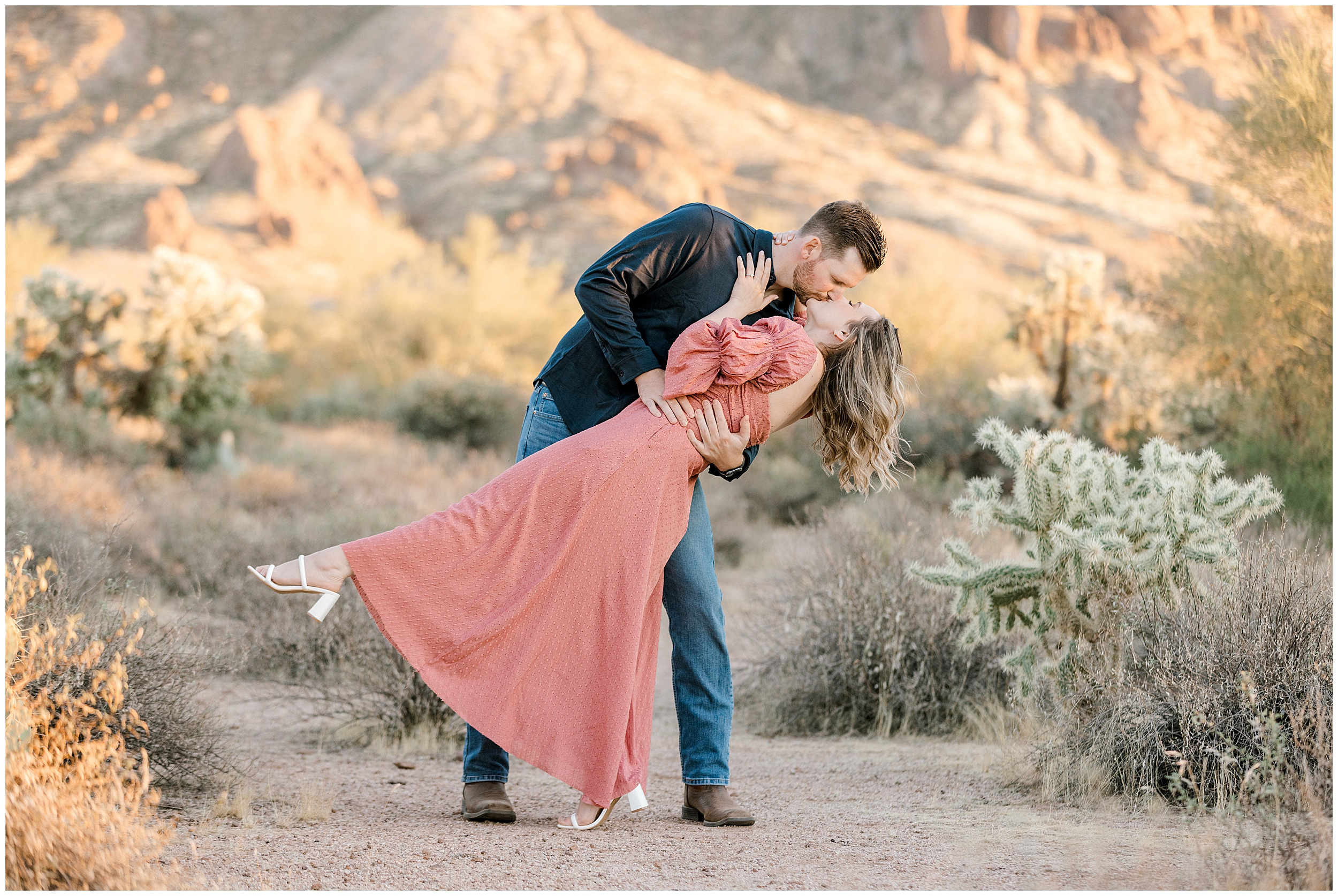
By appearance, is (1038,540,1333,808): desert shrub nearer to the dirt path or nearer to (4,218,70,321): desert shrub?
the dirt path

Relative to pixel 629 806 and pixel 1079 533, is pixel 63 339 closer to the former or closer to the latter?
pixel 629 806

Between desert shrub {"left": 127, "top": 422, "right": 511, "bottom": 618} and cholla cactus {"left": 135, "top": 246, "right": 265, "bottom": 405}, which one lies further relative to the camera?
cholla cactus {"left": 135, "top": 246, "right": 265, "bottom": 405}

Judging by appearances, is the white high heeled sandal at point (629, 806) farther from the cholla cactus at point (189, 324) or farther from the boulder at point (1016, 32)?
the boulder at point (1016, 32)

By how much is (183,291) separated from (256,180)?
90.9 ft

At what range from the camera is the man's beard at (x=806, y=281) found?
366 cm

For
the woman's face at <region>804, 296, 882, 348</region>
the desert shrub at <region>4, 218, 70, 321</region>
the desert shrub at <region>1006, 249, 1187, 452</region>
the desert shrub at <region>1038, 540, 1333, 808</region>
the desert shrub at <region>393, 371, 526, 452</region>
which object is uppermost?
the desert shrub at <region>4, 218, 70, 321</region>

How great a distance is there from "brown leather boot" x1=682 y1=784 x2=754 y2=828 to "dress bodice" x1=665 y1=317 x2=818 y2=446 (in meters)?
1.11

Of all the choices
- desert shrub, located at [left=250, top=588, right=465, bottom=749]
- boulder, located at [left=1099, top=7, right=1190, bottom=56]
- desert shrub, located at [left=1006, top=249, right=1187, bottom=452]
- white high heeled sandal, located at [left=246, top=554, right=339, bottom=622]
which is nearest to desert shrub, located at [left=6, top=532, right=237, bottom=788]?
desert shrub, located at [left=250, top=588, right=465, bottom=749]

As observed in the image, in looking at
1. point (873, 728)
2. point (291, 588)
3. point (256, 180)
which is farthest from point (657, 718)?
point (256, 180)

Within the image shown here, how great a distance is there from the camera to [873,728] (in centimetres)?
556

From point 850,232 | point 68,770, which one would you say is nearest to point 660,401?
point 850,232

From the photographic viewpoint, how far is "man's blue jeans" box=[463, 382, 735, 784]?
12.0ft

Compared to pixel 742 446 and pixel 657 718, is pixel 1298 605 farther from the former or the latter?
pixel 657 718

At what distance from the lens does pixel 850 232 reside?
3559 millimetres
